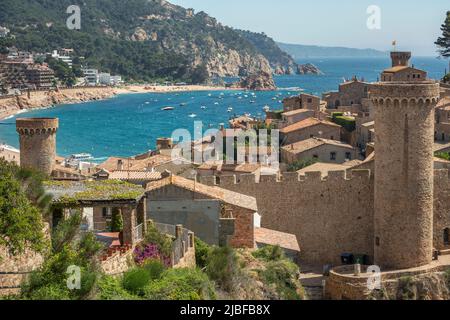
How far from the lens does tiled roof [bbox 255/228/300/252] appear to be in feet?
66.8

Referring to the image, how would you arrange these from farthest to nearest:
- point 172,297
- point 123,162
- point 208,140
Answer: point 208,140, point 123,162, point 172,297

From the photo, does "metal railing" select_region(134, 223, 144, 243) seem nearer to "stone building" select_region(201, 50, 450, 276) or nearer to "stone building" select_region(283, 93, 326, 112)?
"stone building" select_region(201, 50, 450, 276)

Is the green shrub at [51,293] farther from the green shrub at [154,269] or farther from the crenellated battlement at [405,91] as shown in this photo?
the crenellated battlement at [405,91]

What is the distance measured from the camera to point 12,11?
617ft

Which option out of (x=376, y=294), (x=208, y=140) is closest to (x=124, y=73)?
(x=208, y=140)

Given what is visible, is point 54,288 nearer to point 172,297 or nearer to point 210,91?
point 172,297

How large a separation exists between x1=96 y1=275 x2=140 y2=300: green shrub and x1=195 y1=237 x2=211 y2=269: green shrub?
3814 mm

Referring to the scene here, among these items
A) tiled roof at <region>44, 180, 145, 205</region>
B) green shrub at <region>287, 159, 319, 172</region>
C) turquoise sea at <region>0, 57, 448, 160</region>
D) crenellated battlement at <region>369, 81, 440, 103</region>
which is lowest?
turquoise sea at <region>0, 57, 448, 160</region>

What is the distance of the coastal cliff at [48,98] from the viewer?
10654 centimetres

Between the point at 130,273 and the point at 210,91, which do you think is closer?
the point at 130,273

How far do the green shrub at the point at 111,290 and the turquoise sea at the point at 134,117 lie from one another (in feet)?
166

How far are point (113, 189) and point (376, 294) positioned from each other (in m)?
8.15

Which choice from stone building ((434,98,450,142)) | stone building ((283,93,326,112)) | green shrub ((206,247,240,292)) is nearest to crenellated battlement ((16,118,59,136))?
green shrub ((206,247,240,292))

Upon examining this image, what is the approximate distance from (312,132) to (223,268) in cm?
2647
